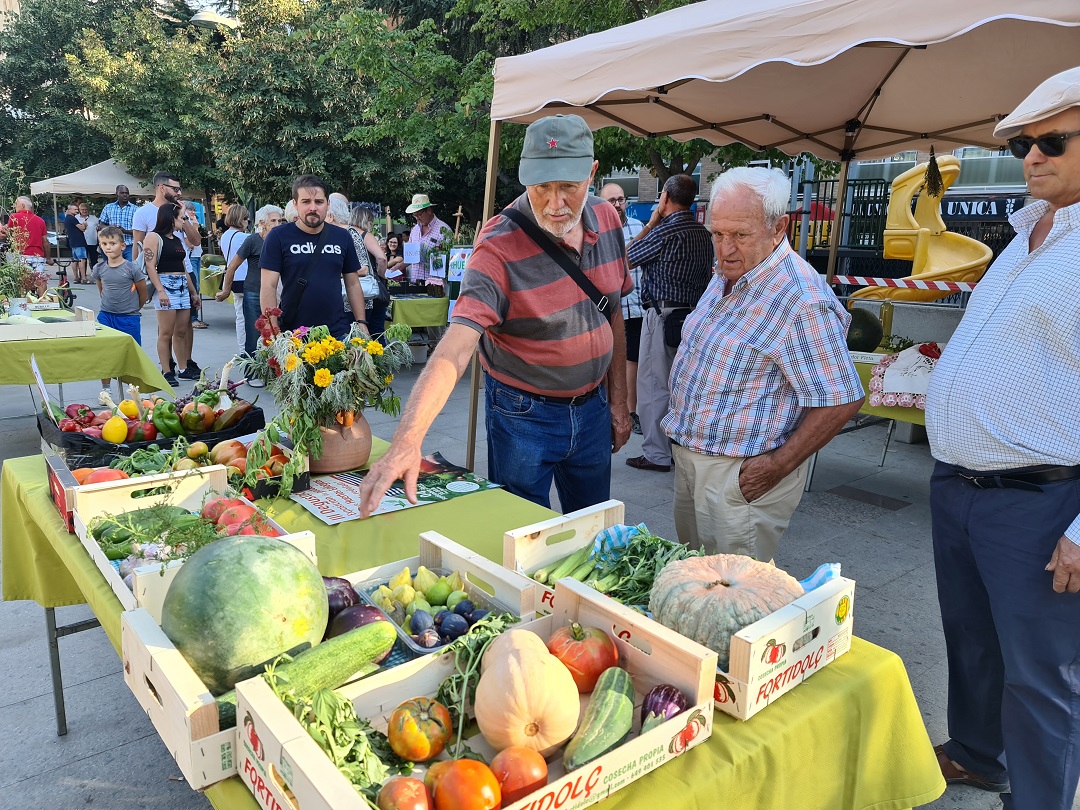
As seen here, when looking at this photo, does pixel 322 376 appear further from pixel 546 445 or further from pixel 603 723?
pixel 603 723

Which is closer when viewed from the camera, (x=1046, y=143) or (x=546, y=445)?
(x=1046, y=143)

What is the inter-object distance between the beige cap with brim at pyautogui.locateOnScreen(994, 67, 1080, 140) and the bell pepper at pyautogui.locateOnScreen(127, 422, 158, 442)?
293 centimetres

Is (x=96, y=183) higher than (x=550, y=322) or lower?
higher

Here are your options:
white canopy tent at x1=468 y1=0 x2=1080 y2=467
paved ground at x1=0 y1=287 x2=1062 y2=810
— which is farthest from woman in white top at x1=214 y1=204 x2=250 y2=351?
white canopy tent at x1=468 y1=0 x2=1080 y2=467

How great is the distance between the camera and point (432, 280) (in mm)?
9242

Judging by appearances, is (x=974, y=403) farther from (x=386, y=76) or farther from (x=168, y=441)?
(x=386, y=76)

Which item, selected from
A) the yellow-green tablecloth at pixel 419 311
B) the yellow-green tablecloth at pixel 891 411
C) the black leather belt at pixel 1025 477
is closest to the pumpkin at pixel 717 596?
the black leather belt at pixel 1025 477

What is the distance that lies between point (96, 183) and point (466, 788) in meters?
25.5

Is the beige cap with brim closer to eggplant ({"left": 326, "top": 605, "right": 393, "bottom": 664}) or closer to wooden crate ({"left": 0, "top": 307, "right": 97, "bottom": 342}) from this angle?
eggplant ({"left": 326, "top": 605, "right": 393, "bottom": 664})

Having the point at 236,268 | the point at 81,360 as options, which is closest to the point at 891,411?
the point at 81,360

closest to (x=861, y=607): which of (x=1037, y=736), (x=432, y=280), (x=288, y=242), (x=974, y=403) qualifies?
(x=1037, y=736)

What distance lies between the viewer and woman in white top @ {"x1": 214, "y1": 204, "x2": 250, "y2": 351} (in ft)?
26.9

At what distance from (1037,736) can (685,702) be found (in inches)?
49.3

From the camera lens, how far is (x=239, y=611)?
1257 mm
